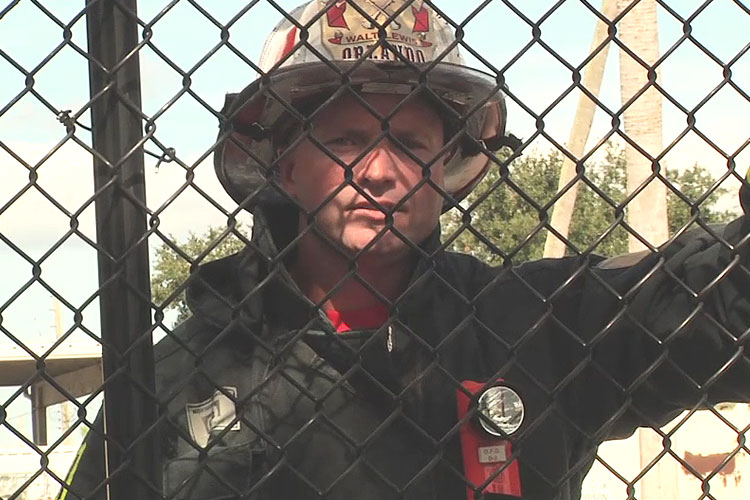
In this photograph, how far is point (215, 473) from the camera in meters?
2.12

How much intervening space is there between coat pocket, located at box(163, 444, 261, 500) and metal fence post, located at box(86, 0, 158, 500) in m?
0.13

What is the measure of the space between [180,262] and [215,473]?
6538mm

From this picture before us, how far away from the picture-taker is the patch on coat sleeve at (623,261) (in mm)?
2400

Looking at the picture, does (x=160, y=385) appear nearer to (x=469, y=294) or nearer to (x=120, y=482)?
(x=120, y=482)

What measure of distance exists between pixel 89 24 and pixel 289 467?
Answer: 88 centimetres

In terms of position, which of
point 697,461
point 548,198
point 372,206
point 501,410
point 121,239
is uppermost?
point 548,198

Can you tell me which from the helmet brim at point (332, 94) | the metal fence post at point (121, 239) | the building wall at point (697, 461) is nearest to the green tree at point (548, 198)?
the building wall at point (697, 461)

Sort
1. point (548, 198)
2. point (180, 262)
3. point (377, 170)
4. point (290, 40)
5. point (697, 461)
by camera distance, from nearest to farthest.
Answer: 1. point (377, 170)
2. point (290, 40)
3. point (180, 262)
4. point (697, 461)
5. point (548, 198)

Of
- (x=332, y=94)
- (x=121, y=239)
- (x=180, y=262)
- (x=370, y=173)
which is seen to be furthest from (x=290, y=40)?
(x=180, y=262)

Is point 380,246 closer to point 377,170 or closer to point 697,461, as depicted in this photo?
point 377,170

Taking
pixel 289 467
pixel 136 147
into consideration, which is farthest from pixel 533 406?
pixel 136 147

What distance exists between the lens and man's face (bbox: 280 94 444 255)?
224 centimetres

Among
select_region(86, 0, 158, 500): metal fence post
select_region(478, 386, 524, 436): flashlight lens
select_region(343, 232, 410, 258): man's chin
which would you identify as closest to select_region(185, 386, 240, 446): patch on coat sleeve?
select_region(86, 0, 158, 500): metal fence post

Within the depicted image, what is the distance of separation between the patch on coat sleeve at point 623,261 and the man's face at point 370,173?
1.31 ft
